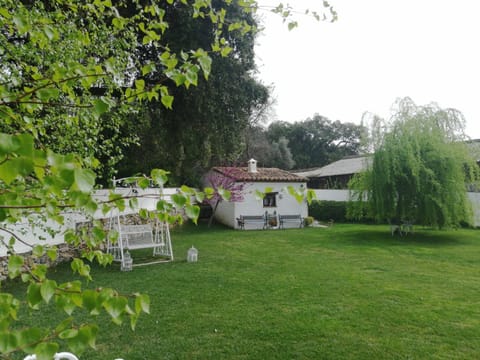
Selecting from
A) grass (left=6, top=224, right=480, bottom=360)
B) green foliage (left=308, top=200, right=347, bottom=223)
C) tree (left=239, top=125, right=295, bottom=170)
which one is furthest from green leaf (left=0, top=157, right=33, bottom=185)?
tree (left=239, top=125, right=295, bottom=170)

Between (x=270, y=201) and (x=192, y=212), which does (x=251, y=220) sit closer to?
(x=270, y=201)

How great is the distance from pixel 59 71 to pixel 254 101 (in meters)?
10.7

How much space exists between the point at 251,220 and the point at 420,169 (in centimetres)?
783

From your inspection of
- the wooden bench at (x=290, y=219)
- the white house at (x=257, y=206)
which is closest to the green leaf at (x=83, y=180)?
the white house at (x=257, y=206)

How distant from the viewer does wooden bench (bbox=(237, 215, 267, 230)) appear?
620 inches

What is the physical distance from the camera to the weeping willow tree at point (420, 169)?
445 inches

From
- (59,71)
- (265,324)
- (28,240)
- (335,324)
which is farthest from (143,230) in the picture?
(59,71)

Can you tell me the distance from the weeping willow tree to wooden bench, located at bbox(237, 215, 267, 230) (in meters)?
5.33

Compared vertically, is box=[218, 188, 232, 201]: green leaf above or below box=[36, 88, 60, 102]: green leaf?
below

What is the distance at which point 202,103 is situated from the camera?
1012cm

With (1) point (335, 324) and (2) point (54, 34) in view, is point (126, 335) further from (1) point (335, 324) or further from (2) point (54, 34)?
(2) point (54, 34)

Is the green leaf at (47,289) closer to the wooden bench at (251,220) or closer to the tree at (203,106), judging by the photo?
the tree at (203,106)

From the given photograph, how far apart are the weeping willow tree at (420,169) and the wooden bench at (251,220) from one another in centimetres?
533

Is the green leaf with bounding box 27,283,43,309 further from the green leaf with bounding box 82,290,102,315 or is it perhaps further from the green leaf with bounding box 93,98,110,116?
the green leaf with bounding box 93,98,110,116
